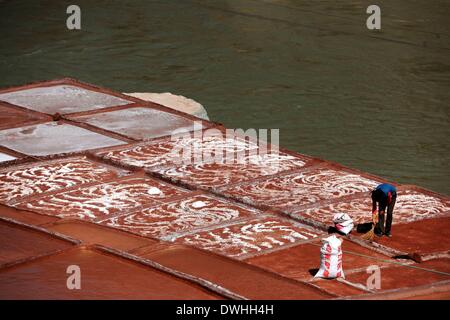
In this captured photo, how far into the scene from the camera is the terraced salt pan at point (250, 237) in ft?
25.6

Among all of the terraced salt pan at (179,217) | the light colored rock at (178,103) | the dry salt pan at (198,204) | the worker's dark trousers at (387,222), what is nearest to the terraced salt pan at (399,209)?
the worker's dark trousers at (387,222)

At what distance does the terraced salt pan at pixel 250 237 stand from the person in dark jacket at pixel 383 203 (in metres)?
0.44

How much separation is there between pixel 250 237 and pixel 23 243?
4.99 feet

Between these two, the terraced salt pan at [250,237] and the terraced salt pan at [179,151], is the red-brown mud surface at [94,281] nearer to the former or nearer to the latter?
the terraced salt pan at [250,237]

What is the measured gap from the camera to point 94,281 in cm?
712

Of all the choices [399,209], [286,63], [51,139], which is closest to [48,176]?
[51,139]

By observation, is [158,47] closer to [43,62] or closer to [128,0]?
[43,62]

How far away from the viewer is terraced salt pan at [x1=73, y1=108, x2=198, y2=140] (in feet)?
34.8

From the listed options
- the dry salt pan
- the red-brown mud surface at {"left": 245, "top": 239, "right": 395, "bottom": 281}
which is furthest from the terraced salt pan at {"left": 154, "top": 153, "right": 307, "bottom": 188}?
the red-brown mud surface at {"left": 245, "top": 239, "right": 395, "bottom": 281}

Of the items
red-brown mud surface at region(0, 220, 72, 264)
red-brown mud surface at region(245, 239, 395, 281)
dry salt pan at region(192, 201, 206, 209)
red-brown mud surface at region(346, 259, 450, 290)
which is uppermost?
dry salt pan at region(192, 201, 206, 209)

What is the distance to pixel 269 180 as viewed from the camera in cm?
923

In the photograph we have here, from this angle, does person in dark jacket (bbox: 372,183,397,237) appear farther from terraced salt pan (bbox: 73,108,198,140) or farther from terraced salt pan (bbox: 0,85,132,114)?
terraced salt pan (bbox: 0,85,132,114)

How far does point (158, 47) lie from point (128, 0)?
2731 millimetres

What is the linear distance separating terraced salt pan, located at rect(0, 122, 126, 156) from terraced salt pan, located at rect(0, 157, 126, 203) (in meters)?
0.33
